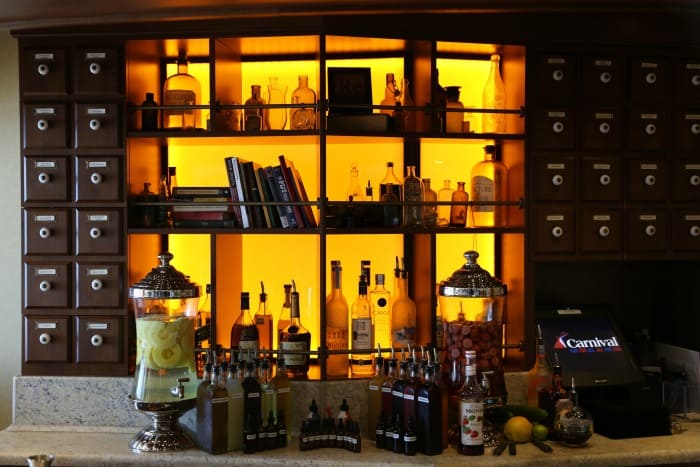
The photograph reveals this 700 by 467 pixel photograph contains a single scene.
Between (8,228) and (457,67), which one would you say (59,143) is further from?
(457,67)

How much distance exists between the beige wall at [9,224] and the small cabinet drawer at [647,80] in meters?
2.59

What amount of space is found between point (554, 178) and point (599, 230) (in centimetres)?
27

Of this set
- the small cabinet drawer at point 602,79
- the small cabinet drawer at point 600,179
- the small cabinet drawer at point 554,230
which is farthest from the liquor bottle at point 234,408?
the small cabinet drawer at point 602,79

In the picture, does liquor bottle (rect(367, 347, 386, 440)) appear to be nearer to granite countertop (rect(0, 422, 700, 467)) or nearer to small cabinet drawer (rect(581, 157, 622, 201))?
granite countertop (rect(0, 422, 700, 467))

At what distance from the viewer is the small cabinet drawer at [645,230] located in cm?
299

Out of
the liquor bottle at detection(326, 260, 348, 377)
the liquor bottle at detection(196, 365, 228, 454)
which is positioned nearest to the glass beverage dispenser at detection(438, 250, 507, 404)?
the liquor bottle at detection(326, 260, 348, 377)

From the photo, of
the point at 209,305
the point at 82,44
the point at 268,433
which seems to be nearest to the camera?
the point at 268,433

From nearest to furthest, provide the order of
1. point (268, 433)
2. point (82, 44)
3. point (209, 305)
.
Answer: point (268, 433)
point (82, 44)
point (209, 305)

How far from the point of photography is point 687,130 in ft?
9.91

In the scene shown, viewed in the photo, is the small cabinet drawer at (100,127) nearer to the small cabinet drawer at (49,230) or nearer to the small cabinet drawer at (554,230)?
the small cabinet drawer at (49,230)

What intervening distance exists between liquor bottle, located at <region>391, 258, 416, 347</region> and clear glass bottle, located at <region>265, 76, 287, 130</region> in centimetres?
75

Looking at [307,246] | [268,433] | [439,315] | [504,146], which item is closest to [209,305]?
[307,246]

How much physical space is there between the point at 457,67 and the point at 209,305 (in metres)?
1.45

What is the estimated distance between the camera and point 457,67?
3.22 m
